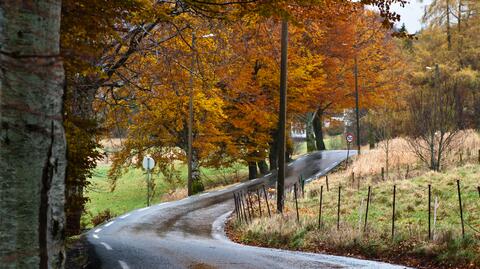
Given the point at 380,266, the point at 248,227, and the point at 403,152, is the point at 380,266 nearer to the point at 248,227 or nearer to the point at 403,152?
the point at 248,227

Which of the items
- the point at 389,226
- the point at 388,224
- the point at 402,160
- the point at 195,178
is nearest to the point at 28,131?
the point at 389,226

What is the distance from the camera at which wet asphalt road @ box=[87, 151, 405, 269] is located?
388 inches

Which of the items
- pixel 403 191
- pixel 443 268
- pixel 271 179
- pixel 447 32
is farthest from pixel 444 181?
pixel 447 32

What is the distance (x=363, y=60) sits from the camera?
36.5 metres

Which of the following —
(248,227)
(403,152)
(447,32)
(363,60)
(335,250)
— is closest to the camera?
(335,250)

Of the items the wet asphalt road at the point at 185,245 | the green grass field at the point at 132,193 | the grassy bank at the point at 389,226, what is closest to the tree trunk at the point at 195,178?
the green grass field at the point at 132,193

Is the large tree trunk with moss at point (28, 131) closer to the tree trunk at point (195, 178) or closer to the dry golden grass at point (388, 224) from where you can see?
the dry golden grass at point (388, 224)

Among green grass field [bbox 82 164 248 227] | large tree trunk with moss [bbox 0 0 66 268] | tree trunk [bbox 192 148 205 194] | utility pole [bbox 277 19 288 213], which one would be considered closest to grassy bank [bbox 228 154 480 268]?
utility pole [bbox 277 19 288 213]

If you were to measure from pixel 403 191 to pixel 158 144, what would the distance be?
15.8 meters

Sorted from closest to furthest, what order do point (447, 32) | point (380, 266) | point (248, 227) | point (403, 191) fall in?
point (380, 266) → point (248, 227) → point (403, 191) → point (447, 32)

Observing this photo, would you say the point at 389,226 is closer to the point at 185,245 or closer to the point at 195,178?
the point at 185,245

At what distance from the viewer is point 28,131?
329 cm

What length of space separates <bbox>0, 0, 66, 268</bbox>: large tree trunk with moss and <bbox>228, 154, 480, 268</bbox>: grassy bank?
26.9ft

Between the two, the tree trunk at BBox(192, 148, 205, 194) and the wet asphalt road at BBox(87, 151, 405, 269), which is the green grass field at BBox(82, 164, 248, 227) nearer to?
the tree trunk at BBox(192, 148, 205, 194)
